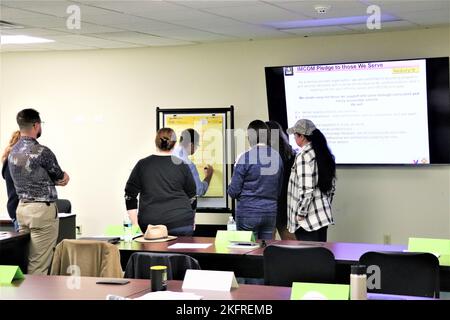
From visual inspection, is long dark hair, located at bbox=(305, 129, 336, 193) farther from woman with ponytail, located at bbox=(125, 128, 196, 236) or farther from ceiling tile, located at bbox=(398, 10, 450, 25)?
ceiling tile, located at bbox=(398, 10, 450, 25)

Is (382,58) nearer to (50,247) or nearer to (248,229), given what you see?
(248,229)

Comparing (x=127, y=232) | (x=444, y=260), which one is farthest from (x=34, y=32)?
(x=444, y=260)

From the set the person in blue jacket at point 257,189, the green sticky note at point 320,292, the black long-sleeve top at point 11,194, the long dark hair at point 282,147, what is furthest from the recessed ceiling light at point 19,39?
the green sticky note at point 320,292

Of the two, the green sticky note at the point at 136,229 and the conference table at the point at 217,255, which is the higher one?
the green sticky note at the point at 136,229

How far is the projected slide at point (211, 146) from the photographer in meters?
7.73

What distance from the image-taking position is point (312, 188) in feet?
18.1

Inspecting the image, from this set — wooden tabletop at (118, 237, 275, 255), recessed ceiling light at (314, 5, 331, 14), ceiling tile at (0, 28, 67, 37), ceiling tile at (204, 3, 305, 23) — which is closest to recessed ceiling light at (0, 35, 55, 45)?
ceiling tile at (0, 28, 67, 37)

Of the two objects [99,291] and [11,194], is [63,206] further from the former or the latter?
[99,291]

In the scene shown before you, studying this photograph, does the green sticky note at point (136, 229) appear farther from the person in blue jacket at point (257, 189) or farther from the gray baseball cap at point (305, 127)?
the gray baseball cap at point (305, 127)

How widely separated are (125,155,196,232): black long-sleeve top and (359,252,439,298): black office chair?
1859 millimetres

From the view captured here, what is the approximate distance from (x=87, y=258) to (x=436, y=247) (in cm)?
209

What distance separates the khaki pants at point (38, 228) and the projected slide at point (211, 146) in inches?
110

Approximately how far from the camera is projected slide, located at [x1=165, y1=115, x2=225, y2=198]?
7734 millimetres
